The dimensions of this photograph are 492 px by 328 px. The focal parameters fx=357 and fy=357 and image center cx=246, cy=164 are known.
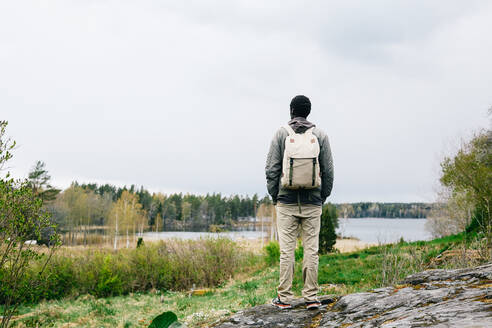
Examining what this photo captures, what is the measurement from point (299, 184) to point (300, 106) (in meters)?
0.90

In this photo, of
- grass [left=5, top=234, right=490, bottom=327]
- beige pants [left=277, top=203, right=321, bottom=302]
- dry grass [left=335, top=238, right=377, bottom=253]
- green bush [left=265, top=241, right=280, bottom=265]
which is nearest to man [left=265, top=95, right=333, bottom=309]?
beige pants [left=277, top=203, right=321, bottom=302]

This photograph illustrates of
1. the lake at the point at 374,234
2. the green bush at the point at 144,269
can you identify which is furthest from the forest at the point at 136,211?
the green bush at the point at 144,269

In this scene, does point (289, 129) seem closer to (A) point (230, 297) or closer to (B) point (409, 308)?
(B) point (409, 308)

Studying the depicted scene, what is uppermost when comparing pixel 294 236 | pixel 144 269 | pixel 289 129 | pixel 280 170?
pixel 289 129

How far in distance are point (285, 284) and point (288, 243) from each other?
44 cm

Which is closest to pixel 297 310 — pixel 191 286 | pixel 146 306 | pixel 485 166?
pixel 146 306

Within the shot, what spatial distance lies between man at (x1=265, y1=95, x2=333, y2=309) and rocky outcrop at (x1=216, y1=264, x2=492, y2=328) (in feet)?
1.16

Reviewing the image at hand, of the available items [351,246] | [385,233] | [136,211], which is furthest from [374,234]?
[136,211]

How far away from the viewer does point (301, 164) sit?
148 inches

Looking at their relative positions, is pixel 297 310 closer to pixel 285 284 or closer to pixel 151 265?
pixel 285 284

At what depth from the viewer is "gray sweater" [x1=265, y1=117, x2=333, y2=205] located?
12.8 feet

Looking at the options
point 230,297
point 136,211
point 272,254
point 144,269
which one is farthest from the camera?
point 136,211

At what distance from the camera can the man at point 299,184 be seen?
12.3 ft

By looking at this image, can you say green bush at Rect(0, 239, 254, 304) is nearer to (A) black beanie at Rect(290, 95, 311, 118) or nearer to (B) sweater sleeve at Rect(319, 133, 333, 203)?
(B) sweater sleeve at Rect(319, 133, 333, 203)
